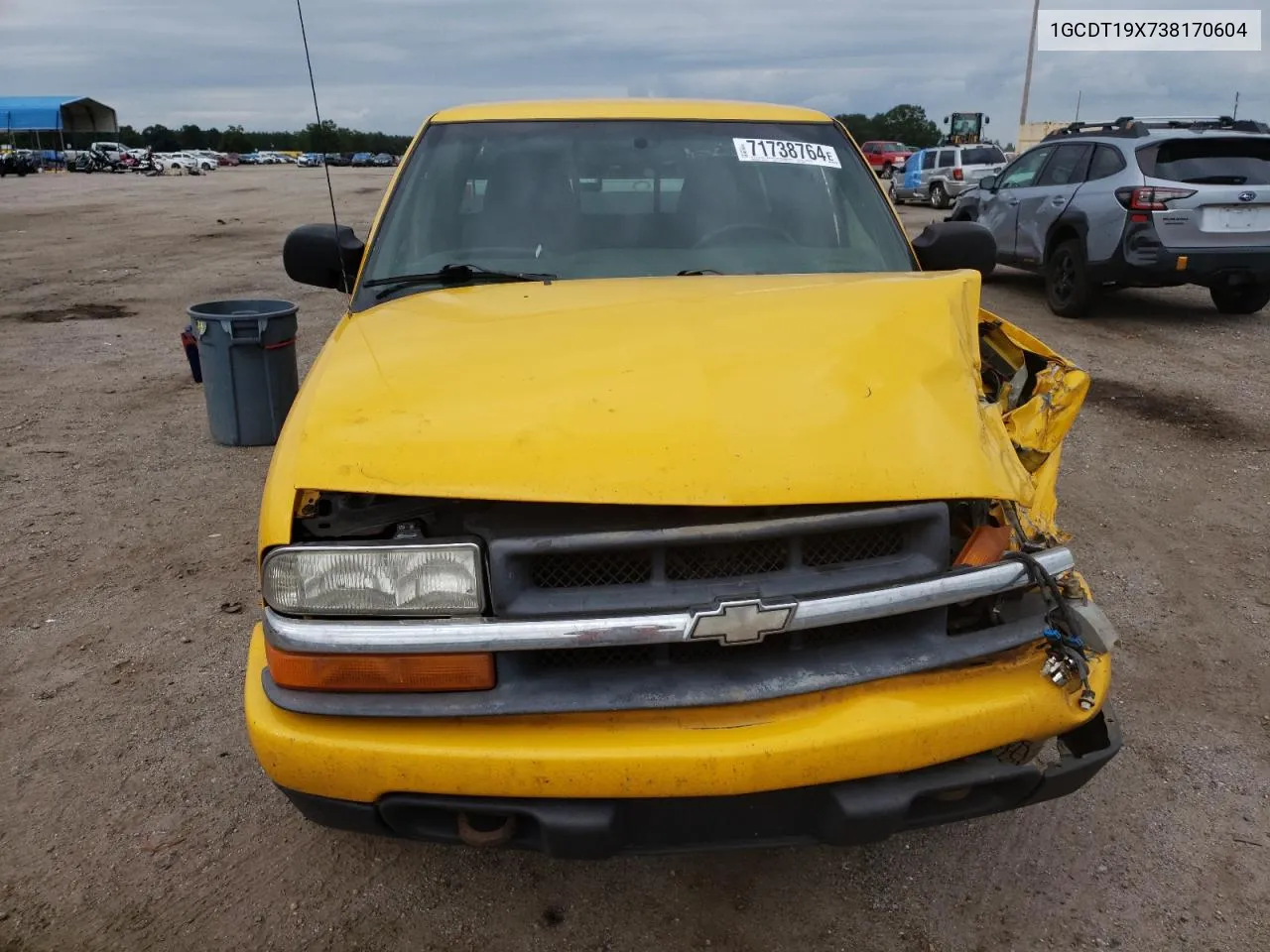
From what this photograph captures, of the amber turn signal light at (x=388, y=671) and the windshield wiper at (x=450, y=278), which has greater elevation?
the windshield wiper at (x=450, y=278)

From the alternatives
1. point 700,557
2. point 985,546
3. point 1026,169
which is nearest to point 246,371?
point 700,557

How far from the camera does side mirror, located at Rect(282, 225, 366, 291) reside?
3.43 m

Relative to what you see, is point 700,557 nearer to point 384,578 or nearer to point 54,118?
point 384,578

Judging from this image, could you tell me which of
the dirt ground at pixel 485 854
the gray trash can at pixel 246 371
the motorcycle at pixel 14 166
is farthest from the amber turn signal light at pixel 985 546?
the motorcycle at pixel 14 166

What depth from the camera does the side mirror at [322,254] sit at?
3430mm

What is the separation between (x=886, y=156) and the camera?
116 ft

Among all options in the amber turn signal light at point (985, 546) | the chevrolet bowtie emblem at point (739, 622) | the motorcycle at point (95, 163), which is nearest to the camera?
the chevrolet bowtie emblem at point (739, 622)

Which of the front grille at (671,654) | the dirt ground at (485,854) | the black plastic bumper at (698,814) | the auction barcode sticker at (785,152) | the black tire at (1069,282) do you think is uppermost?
the auction barcode sticker at (785,152)

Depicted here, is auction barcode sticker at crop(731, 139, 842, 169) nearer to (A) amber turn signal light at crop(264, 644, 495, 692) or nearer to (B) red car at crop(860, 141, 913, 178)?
(A) amber turn signal light at crop(264, 644, 495, 692)

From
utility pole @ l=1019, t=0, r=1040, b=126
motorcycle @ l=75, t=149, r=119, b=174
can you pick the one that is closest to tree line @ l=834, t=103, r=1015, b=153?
utility pole @ l=1019, t=0, r=1040, b=126

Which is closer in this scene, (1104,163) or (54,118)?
(1104,163)

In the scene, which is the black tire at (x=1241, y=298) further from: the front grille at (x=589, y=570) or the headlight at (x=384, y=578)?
the headlight at (x=384, y=578)

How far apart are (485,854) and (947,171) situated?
23.7 meters

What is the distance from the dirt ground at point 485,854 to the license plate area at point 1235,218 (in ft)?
11.3
